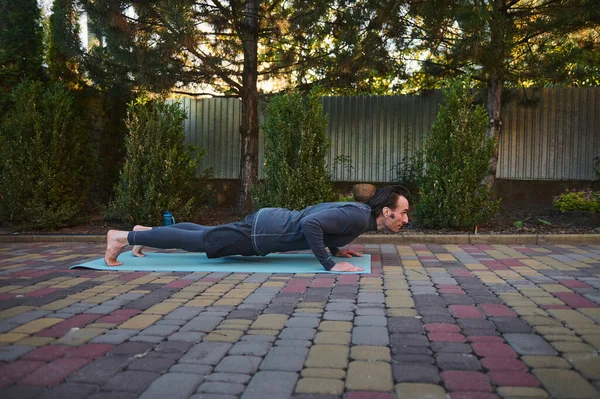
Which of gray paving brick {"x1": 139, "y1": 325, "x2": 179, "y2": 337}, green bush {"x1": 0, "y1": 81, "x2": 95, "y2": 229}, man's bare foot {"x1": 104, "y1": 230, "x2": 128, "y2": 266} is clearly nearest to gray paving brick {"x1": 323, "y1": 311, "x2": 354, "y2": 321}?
gray paving brick {"x1": 139, "y1": 325, "x2": 179, "y2": 337}

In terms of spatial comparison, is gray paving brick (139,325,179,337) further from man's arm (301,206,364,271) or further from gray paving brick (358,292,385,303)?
man's arm (301,206,364,271)

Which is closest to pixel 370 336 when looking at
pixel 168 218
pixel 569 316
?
pixel 569 316

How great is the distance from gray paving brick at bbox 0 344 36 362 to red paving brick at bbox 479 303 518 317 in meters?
2.66

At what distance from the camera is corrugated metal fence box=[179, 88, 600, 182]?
1165cm

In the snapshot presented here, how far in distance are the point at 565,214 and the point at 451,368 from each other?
7.83m

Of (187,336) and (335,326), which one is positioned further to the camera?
(335,326)

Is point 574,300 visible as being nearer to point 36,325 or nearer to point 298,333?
point 298,333

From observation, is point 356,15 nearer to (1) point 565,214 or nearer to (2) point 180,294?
(1) point 565,214

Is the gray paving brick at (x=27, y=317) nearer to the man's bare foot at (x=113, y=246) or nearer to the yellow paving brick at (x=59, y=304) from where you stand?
the yellow paving brick at (x=59, y=304)

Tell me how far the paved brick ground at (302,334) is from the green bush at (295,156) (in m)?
3.05

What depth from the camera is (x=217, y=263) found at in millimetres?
5695

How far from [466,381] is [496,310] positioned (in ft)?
4.58

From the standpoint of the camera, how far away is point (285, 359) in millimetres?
2643

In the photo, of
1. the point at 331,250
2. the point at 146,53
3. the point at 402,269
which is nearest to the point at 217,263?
the point at 331,250
